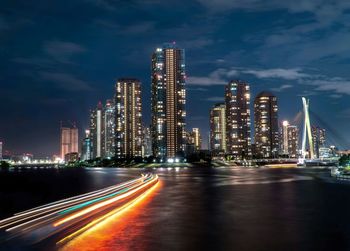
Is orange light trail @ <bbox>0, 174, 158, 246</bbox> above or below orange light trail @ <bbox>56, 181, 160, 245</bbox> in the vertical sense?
above

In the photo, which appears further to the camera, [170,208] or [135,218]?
[170,208]

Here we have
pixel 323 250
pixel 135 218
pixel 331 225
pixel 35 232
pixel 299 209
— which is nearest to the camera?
pixel 323 250

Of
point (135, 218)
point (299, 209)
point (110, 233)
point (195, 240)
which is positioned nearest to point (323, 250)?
point (195, 240)

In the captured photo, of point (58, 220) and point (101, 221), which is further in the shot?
point (101, 221)

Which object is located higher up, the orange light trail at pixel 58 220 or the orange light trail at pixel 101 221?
the orange light trail at pixel 58 220

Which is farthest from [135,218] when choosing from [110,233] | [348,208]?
[348,208]

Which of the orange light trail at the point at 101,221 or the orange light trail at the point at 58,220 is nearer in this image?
the orange light trail at the point at 101,221

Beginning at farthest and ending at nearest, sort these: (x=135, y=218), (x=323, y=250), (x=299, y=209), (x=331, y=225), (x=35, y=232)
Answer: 1. (x=299, y=209)
2. (x=135, y=218)
3. (x=331, y=225)
4. (x=35, y=232)
5. (x=323, y=250)

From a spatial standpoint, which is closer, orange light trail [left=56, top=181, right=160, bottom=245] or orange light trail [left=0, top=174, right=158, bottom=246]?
orange light trail [left=56, top=181, right=160, bottom=245]

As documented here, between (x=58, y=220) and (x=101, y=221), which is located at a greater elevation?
(x=58, y=220)

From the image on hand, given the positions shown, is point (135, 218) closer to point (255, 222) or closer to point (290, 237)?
point (255, 222)
